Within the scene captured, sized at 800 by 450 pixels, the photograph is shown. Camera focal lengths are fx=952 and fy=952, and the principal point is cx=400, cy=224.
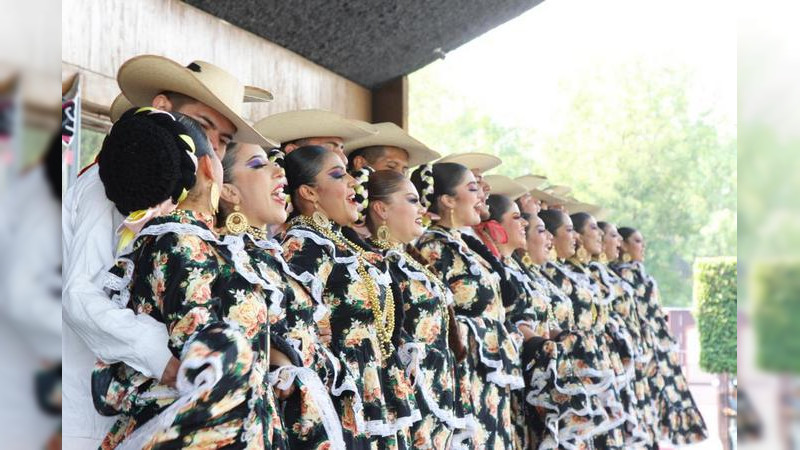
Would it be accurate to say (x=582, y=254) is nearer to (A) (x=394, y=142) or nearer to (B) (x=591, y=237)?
(B) (x=591, y=237)

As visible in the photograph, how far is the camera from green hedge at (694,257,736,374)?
453 inches

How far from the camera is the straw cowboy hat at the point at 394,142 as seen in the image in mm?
4578

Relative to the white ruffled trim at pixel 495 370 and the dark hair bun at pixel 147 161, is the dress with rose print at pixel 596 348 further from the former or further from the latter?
the dark hair bun at pixel 147 161

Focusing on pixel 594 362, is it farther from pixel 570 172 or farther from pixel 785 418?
pixel 570 172

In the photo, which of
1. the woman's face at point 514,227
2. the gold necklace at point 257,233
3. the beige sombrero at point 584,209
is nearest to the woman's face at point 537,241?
the woman's face at point 514,227

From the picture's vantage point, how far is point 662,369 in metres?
7.94

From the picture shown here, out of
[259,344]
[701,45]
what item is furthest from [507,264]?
[701,45]

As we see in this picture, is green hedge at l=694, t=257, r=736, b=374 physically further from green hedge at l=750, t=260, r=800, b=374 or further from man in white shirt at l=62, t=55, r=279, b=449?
green hedge at l=750, t=260, r=800, b=374

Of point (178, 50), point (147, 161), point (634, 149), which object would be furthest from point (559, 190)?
point (634, 149)

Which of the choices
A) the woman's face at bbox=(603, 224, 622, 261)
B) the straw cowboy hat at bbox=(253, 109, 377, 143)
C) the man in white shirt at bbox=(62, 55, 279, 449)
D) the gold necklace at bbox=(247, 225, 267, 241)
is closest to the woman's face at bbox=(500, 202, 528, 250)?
the straw cowboy hat at bbox=(253, 109, 377, 143)

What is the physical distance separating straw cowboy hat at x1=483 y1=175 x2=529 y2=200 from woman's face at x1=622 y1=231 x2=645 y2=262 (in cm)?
227

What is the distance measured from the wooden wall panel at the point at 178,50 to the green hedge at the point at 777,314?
2.78 metres

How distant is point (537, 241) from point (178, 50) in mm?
2728

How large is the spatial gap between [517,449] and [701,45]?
11680mm
